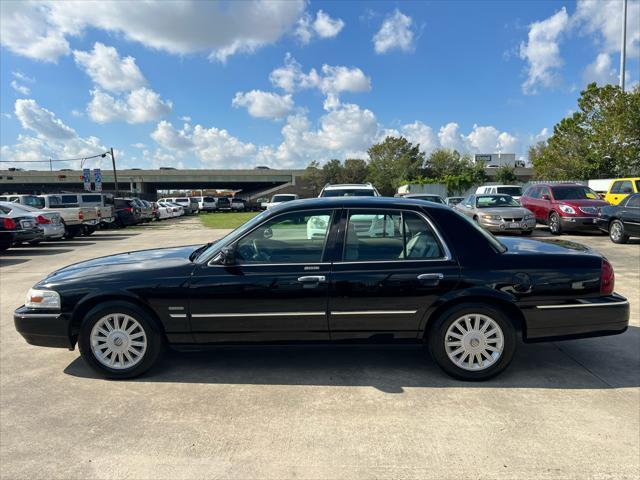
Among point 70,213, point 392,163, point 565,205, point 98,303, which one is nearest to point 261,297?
point 98,303

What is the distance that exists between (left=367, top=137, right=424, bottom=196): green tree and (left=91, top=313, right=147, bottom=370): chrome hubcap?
61479 millimetres

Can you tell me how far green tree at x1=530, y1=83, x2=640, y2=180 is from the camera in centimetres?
2967

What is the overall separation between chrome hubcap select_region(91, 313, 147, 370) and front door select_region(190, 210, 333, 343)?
54 centimetres

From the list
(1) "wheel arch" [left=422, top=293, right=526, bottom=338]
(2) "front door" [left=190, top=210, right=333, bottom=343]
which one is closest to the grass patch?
(2) "front door" [left=190, top=210, right=333, bottom=343]

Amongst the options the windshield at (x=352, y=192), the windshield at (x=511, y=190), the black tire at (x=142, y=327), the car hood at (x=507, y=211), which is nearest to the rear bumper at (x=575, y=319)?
the black tire at (x=142, y=327)

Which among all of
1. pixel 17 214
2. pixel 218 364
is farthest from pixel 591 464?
pixel 17 214

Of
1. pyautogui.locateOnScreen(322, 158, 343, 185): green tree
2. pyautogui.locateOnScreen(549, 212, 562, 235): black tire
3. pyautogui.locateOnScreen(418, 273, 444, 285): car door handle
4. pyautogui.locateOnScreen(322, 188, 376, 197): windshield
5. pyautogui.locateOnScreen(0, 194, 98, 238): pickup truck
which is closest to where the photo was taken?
pyautogui.locateOnScreen(418, 273, 444, 285): car door handle

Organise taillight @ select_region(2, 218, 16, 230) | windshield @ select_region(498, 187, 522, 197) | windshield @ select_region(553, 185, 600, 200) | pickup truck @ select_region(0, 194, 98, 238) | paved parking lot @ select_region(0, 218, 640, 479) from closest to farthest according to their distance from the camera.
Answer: paved parking lot @ select_region(0, 218, 640, 479) → taillight @ select_region(2, 218, 16, 230) → windshield @ select_region(553, 185, 600, 200) → pickup truck @ select_region(0, 194, 98, 238) → windshield @ select_region(498, 187, 522, 197)

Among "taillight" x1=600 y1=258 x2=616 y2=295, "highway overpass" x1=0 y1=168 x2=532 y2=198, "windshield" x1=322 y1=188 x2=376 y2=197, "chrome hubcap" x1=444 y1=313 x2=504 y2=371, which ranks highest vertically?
"highway overpass" x1=0 y1=168 x2=532 y2=198

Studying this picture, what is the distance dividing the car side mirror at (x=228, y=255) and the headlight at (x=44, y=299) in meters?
1.52

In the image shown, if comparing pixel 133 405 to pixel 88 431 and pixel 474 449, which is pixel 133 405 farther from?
pixel 474 449

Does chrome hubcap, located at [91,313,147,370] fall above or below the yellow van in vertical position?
below

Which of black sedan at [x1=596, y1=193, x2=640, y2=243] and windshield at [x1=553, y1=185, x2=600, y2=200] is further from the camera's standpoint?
windshield at [x1=553, y1=185, x2=600, y2=200]

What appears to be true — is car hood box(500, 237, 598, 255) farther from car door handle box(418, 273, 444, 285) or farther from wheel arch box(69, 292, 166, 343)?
wheel arch box(69, 292, 166, 343)
